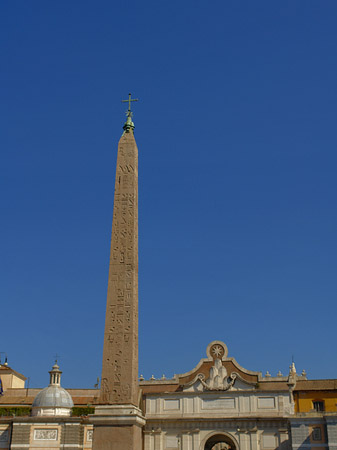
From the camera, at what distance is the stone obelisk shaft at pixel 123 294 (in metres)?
17.0

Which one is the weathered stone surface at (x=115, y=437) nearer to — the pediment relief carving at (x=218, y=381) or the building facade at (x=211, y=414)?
the building facade at (x=211, y=414)

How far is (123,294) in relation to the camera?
18016 mm

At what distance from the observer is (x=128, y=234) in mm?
18734

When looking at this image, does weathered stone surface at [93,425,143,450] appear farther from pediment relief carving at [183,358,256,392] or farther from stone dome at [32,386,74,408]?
stone dome at [32,386,74,408]

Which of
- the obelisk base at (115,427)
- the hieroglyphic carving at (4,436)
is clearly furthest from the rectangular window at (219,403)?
the obelisk base at (115,427)

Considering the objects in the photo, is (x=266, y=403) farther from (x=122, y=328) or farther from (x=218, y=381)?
(x=122, y=328)

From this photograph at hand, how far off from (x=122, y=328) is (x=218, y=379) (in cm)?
1882

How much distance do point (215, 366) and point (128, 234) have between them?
1879cm

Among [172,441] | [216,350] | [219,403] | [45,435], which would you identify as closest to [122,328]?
[219,403]

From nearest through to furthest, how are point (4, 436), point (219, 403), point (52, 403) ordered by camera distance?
point (219, 403)
point (4, 436)
point (52, 403)

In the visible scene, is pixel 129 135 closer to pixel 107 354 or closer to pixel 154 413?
pixel 107 354

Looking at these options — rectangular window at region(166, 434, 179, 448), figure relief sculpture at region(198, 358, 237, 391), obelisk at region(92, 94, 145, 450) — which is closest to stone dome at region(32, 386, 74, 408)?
rectangular window at region(166, 434, 179, 448)

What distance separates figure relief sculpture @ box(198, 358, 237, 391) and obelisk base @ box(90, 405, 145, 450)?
18.7 m

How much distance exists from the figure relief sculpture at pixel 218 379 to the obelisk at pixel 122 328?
56.7 ft
